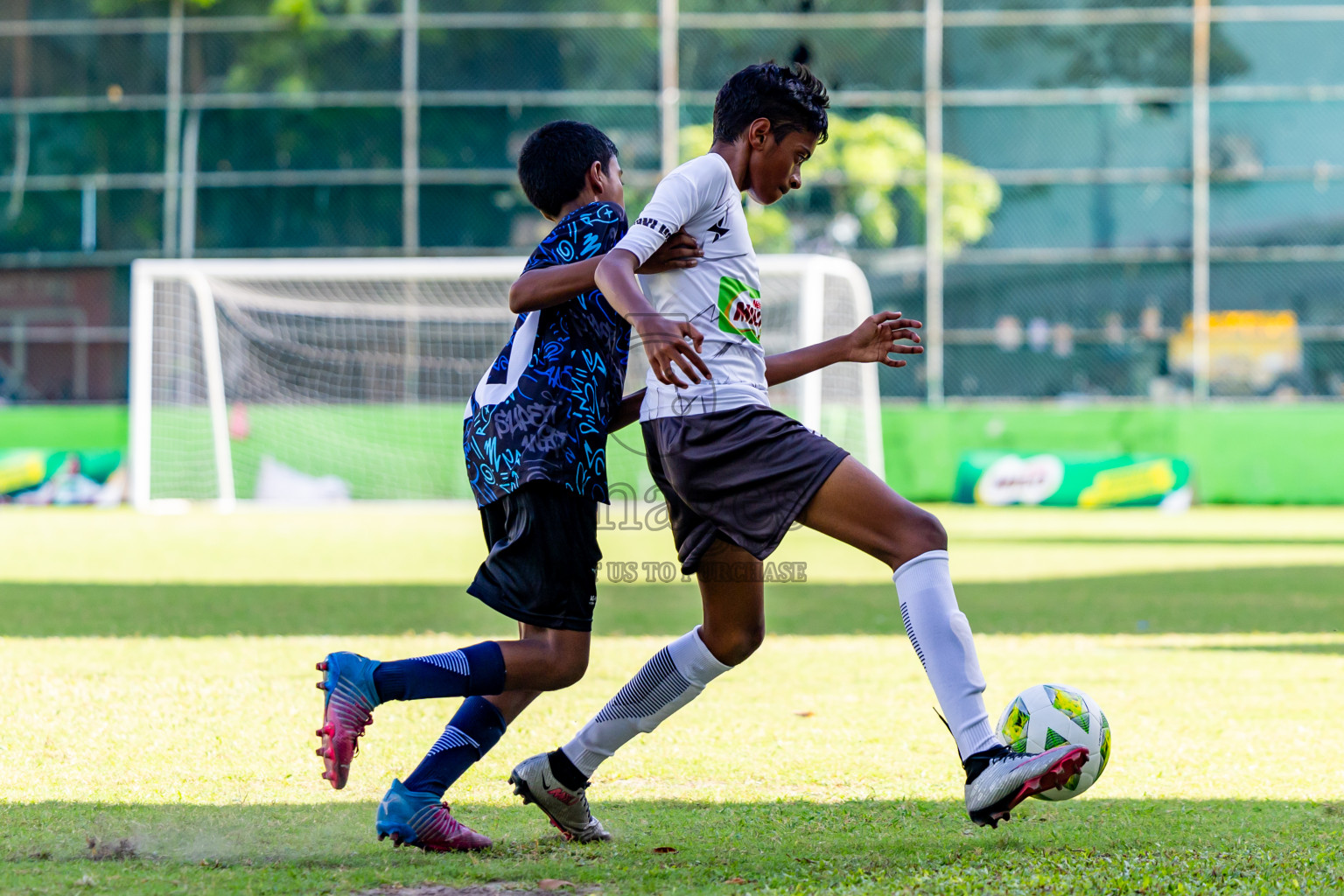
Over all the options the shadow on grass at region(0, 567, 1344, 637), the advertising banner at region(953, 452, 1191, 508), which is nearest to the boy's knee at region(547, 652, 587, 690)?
the shadow on grass at region(0, 567, 1344, 637)

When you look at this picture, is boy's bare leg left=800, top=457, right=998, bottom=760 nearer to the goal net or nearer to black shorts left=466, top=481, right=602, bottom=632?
black shorts left=466, top=481, right=602, bottom=632

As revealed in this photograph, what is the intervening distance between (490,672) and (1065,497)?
1836cm

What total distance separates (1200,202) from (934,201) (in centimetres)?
424

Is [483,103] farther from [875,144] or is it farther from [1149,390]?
[1149,390]

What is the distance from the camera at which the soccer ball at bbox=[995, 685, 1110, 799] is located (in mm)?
3480

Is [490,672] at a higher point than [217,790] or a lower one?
higher

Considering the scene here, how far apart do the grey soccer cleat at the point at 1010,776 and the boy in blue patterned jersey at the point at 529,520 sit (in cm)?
95

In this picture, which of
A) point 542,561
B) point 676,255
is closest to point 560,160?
point 676,255

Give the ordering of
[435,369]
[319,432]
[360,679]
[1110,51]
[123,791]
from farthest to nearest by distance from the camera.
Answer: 1. [1110,51]
2. [435,369]
3. [319,432]
4. [123,791]
5. [360,679]

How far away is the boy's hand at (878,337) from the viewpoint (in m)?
3.89

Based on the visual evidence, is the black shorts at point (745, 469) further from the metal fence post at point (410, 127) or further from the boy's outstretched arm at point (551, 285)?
the metal fence post at point (410, 127)

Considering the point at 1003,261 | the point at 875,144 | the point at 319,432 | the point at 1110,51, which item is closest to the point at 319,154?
the point at 319,432

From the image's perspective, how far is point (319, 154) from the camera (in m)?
25.0

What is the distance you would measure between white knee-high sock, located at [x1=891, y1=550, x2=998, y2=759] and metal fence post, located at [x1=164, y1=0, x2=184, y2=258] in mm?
23305
